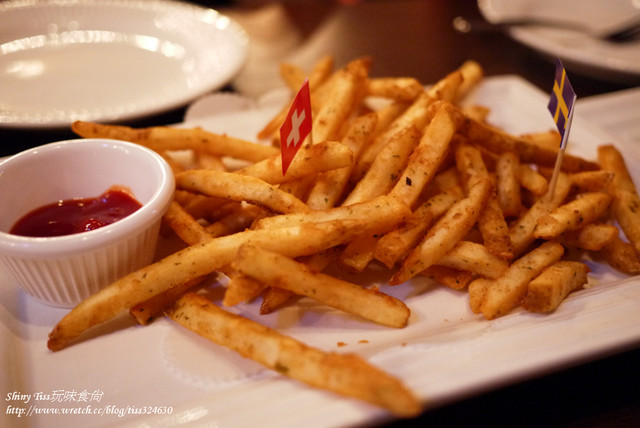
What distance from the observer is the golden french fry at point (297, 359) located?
1312 millimetres

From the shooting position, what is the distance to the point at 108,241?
172 cm

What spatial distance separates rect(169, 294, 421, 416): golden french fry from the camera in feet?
4.31

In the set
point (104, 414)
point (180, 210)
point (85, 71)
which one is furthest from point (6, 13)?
point (104, 414)

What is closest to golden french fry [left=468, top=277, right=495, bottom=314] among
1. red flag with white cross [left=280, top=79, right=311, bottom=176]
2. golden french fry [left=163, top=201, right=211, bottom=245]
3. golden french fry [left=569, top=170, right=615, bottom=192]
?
golden french fry [left=569, top=170, right=615, bottom=192]

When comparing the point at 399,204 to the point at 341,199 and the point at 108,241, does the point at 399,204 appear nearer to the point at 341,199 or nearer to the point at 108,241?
the point at 341,199

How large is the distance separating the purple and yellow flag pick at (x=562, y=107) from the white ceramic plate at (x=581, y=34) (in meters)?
1.86

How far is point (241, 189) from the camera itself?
6.19 ft

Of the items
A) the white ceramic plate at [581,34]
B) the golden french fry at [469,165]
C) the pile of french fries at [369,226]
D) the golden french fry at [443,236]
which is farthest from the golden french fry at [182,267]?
the white ceramic plate at [581,34]

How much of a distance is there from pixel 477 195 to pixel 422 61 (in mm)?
2663

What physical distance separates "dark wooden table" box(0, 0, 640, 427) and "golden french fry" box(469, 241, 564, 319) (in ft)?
0.85

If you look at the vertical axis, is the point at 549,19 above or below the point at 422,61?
above

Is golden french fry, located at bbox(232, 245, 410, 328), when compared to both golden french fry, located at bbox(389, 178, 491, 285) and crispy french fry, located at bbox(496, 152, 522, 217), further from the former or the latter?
crispy french fry, located at bbox(496, 152, 522, 217)

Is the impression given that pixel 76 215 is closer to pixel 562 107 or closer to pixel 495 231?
pixel 495 231

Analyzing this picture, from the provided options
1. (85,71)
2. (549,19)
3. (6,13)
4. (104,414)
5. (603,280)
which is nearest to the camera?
(104,414)
